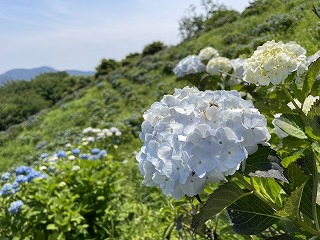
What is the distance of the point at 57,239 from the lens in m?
3.03

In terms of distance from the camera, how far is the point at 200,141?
2.84 ft

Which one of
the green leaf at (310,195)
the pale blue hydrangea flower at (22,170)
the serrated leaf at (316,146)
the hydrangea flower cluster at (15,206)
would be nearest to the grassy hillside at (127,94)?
the pale blue hydrangea flower at (22,170)

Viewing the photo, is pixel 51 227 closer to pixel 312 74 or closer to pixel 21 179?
pixel 21 179

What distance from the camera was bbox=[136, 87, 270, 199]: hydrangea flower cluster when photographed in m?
0.85

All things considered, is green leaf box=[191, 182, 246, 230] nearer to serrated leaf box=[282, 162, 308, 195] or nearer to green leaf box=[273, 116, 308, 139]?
serrated leaf box=[282, 162, 308, 195]

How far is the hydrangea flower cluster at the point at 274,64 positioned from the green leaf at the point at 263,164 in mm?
524

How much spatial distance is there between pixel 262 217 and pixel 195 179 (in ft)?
0.68

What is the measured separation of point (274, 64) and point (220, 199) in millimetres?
667

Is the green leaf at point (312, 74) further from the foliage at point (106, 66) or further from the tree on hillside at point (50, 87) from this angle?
the tree on hillside at point (50, 87)

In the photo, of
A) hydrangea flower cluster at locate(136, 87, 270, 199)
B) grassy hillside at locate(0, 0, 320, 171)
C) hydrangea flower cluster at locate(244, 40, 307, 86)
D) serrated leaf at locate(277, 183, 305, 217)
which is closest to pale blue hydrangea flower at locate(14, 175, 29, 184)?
hydrangea flower cluster at locate(244, 40, 307, 86)

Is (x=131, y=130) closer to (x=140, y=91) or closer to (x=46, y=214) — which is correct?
(x=140, y=91)

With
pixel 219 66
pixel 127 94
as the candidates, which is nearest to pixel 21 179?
pixel 219 66

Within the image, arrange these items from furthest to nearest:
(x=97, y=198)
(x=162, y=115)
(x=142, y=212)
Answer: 1. (x=142, y=212)
2. (x=97, y=198)
3. (x=162, y=115)

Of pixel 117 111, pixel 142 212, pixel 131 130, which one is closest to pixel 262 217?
pixel 142 212
